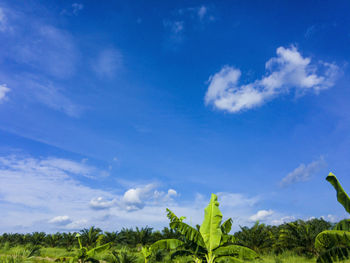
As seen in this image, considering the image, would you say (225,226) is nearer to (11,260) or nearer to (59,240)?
(11,260)

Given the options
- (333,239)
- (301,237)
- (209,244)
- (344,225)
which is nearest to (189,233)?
(209,244)

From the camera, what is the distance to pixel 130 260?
18.5m


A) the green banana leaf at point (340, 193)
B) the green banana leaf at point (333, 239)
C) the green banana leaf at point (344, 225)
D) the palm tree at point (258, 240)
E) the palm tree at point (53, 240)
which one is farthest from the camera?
the palm tree at point (53, 240)

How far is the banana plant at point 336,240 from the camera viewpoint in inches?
352

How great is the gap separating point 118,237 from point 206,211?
79.5 ft

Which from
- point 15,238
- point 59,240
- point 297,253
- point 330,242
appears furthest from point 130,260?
point 15,238

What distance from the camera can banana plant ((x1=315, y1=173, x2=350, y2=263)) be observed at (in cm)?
895

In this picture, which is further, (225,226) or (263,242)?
(263,242)

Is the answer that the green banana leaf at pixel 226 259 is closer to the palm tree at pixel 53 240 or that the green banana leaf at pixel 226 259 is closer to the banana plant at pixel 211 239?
the banana plant at pixel 211 239

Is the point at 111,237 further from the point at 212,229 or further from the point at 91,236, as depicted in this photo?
the point at 212,229

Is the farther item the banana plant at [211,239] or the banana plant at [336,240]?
the banana plant at [211,239]

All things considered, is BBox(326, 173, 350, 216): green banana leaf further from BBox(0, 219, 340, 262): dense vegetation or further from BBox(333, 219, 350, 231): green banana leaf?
BBox(0, 219, 340, 262): dense vegetation

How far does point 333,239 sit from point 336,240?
0.10 metres

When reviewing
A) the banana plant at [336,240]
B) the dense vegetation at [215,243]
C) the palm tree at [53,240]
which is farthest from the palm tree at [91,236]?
the banana plant at [336,240]
